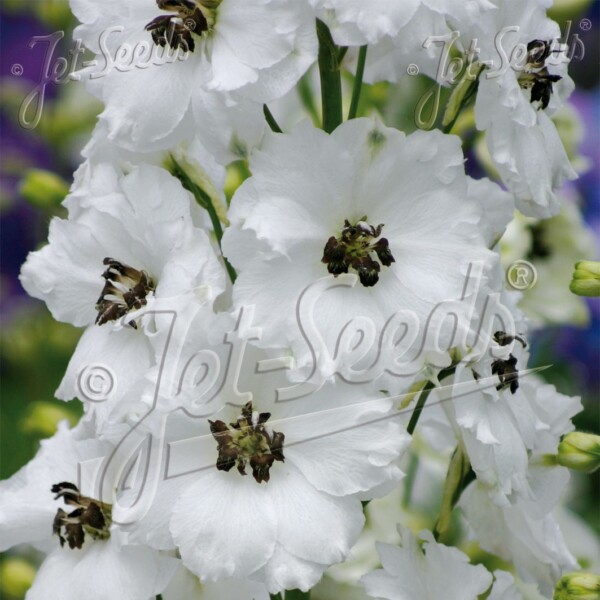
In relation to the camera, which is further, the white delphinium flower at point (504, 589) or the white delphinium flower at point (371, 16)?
the white delphinium flower at point (504, 589)

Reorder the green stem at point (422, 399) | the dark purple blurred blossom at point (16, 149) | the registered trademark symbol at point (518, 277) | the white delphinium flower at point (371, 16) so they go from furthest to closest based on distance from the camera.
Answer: the dark purple blurred blossom at point (16, 149) < the registered trademark symbol at point (518, 277) < the green stem at point (422, 399) < the white delphinium flower at point (371, 16)

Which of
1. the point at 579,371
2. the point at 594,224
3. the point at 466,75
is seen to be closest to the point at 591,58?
the point at 594,224

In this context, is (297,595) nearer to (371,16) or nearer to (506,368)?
(506,368)

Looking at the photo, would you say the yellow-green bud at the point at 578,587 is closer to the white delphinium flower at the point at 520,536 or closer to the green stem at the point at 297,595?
the white delphinium flower at the point at 520,536

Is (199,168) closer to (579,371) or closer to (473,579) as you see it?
(473,579)

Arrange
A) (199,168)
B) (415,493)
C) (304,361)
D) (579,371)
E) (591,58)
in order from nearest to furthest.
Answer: (304,361)
(199,168)
(415,493)
(579,371)
(591,58)

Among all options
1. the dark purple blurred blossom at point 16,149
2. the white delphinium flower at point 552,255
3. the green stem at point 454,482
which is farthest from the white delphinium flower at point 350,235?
the dark purple blurred blossom at point 16,149

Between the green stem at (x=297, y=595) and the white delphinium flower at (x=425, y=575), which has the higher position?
the white delphinium flower at (x=425, y=575)
